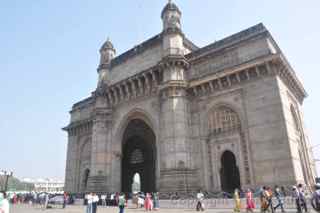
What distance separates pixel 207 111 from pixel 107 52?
14.2 m

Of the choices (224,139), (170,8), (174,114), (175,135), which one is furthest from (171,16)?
(224,139)

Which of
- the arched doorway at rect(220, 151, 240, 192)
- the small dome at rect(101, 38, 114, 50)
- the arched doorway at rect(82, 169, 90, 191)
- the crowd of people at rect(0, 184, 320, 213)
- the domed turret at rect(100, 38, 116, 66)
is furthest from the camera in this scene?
the arched doorway at rect(82, 169, 90, 191)

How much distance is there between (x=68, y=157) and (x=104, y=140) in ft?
31.6

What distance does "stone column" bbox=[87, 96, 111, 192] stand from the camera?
23.9 meters

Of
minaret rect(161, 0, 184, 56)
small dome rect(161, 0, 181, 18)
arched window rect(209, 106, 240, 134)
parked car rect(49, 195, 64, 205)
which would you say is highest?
small dome rect(161, 0, 181, 18)

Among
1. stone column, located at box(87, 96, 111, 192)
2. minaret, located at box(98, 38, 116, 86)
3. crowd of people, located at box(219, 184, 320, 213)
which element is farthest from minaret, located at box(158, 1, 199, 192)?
minaret, located at box(98, 38, 116, 86)

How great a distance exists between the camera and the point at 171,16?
23.0 m

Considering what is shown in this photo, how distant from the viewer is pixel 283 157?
16016 millimetres

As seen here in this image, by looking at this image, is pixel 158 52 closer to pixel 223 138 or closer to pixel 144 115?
pixel 144 115

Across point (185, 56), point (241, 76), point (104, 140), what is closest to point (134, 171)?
point (104, 140)

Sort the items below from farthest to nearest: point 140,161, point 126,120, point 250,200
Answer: point 140,161
point 126,120
point 250,200

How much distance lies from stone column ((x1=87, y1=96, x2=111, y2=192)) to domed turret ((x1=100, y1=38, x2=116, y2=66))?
445 centimetres

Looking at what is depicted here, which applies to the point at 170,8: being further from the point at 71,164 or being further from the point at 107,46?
the point at 71,164

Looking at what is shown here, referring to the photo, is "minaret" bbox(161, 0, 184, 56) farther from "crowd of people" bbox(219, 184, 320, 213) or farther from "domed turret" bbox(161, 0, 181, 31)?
"crowd of people" bbox(219, 184, 320, 213)
